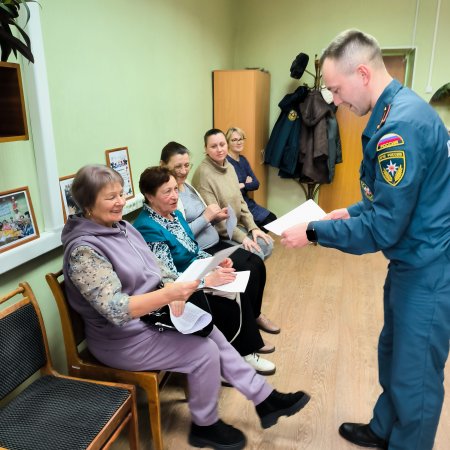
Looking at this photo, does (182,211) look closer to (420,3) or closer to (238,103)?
(238,103)

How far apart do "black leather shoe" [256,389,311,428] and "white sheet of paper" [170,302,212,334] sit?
42cm

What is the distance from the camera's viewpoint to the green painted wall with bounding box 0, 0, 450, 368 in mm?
1656

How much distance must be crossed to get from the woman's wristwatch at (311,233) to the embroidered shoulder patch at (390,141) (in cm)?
36

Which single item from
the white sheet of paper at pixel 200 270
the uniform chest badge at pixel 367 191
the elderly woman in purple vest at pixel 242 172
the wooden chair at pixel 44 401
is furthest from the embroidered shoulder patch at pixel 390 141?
the elderly woman in purple vest at pixel 242 172

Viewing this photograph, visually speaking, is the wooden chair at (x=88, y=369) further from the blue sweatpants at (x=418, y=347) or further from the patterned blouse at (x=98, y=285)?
the blue sweatpants at (x=418, y=347)

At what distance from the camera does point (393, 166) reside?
46.6 inches

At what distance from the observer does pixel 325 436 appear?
5.56 feet

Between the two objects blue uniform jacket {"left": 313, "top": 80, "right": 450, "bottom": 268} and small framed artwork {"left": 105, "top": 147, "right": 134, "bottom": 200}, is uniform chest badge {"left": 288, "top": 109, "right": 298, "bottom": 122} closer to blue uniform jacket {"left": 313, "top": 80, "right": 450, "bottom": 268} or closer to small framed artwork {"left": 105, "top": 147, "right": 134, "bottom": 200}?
small framed artwork {"left": 105, "top": 147, "right": 134, "bottom": 200}

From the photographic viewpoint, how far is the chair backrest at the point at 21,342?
1277 mm

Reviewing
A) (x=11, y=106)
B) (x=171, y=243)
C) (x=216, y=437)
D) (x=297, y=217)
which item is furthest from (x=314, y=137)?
(x=11, y=106)

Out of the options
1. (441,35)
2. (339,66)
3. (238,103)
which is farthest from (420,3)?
(339,66)

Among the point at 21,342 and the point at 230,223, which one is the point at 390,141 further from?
the point at 230,223

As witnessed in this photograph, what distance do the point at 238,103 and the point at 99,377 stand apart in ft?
9.24

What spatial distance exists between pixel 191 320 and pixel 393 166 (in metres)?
0.90
